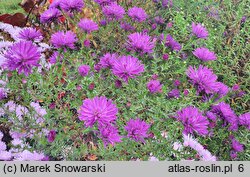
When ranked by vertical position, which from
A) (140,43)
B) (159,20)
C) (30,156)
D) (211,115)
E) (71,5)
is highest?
(159,20)

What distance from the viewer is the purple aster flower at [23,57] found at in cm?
147

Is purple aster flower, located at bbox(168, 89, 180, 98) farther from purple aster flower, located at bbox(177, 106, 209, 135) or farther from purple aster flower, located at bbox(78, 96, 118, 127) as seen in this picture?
purple aster flower, located at bbox(78, 96, 118, 127)

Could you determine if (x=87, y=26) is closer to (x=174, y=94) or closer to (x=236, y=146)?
(x=174, y=94)

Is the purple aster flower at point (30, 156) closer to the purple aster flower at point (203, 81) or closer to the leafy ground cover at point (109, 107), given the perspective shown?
the leafy ground cover at point (109, 107)

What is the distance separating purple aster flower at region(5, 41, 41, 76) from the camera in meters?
1.47

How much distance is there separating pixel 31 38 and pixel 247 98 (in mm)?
1207

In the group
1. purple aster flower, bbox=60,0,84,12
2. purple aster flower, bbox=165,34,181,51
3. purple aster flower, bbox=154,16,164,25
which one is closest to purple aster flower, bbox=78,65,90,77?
purple aster flower, bbox=60,0,84,12

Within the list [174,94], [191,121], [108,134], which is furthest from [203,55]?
[108,134]

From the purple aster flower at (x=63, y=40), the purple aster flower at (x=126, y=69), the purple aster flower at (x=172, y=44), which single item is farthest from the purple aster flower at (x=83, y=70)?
the purple aster flower at (x=172, y=44)

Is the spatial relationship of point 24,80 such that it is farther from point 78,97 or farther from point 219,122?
point 219,122

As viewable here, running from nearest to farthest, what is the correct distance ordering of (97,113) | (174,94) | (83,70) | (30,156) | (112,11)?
1. (97,113)
2. (30,156)
3. (83,70)
4. (174,94)
5. (112,11)

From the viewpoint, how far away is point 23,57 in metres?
1.47

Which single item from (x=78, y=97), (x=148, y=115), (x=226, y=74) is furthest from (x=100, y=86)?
(x=226, y=74)

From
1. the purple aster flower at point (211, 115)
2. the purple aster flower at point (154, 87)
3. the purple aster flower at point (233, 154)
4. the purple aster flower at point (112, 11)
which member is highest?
the purple aster flower at point (112, 11)
